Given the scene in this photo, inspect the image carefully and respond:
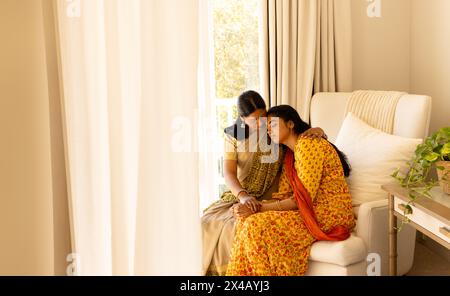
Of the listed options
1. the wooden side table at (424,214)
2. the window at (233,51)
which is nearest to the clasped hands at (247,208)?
the wooden side table at (424,214)

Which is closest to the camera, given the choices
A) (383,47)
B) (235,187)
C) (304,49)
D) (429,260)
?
(235,187)

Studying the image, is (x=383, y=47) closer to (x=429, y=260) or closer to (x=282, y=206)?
(x=429, y=260)

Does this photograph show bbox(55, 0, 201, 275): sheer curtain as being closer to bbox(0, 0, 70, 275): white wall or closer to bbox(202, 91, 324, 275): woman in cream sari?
bbox(0, 0, 70, 275): white wall

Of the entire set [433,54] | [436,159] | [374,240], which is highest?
[433,54]

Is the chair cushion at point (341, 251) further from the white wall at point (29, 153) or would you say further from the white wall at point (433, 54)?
the white wall at point (29, 153)

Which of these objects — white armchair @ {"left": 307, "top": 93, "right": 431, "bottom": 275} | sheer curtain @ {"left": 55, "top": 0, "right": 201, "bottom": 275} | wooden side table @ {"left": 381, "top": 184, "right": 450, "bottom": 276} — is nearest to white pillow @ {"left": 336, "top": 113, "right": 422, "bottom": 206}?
white armchair @ {"left": 307, "top": 93, "right": 431, "bottom": 275}

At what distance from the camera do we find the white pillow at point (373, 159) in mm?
2049

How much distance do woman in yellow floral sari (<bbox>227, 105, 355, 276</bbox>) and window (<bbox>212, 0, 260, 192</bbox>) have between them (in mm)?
964

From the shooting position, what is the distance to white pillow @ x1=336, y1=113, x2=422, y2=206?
2.05 m

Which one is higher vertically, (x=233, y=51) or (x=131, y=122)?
(x=233, y=51)

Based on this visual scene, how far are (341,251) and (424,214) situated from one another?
1.14 ft

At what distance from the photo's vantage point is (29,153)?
0.47 meters

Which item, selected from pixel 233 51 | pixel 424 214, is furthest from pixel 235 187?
pixel 233 51
